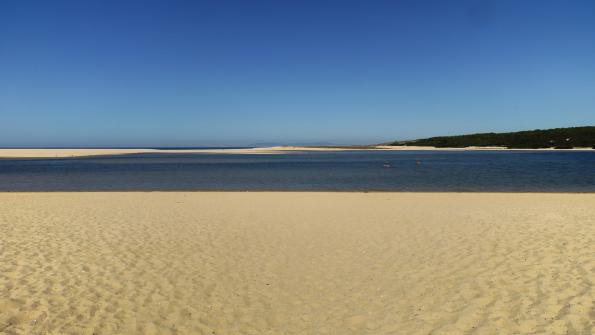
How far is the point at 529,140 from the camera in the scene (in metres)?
140

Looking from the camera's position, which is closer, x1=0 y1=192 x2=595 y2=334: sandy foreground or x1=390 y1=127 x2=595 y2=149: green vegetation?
x1=0 y1=192 x2=595 y2=334: sandy foreground

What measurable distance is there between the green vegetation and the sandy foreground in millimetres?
132846

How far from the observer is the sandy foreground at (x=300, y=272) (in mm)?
6258

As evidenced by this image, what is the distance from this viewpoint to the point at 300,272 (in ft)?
28.3

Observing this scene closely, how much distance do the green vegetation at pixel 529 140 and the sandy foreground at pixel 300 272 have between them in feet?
436

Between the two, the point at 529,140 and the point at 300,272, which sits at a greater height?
the point at 529,140

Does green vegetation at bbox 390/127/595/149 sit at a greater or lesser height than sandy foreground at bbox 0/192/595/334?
greater

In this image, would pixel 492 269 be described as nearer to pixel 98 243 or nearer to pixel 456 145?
pixel 98 243

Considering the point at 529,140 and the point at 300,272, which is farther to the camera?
the point at 529,140

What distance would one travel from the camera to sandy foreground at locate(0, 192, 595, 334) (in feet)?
20.5

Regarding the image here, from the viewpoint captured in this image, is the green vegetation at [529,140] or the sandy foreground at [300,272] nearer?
the sandy foreground at [300,272]

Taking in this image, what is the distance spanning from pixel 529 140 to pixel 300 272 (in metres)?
154

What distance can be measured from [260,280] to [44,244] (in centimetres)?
660

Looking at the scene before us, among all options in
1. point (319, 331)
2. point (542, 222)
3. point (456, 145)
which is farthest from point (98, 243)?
point (456, 145)
